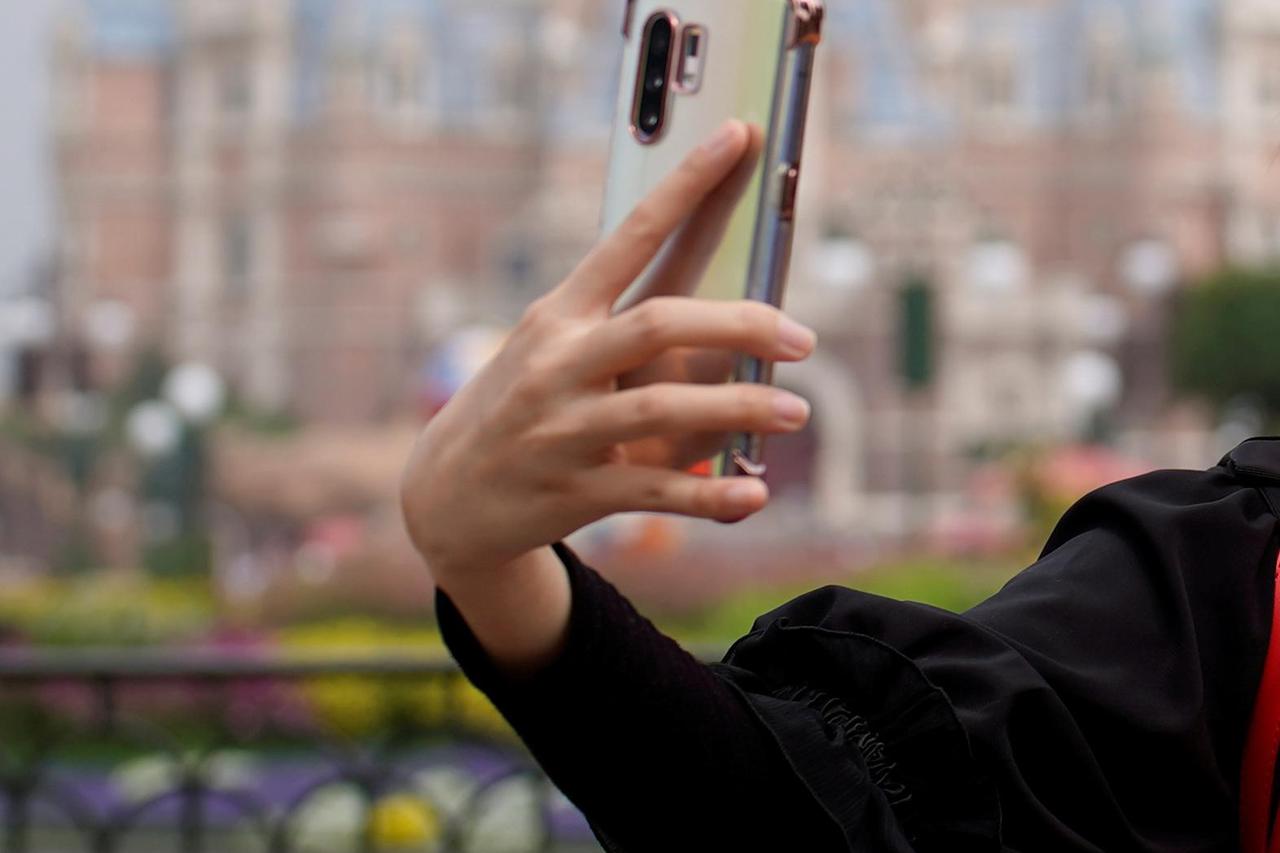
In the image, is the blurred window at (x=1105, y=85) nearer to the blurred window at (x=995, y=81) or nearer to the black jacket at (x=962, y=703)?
the blurred window at (x=995, y=81)

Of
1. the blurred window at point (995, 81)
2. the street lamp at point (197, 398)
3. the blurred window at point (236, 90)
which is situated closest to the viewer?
the street lamp at point (197, 398)

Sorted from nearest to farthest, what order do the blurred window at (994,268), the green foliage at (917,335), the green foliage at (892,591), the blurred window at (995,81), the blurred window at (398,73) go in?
the green foliage at (892,591) → the green foliage at (917,335) → the blurred window at (994,268) → the blurred window at (398,73) → the blurred window at (995,81)

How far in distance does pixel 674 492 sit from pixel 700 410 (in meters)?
0.04

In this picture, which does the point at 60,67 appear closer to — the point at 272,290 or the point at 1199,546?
the point at 272,290

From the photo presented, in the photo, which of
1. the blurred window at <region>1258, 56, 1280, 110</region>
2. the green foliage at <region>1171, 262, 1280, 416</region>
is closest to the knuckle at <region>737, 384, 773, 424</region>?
the green foliage at <region>1171, 262, 1280, 416</region>

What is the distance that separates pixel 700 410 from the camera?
2.51ft

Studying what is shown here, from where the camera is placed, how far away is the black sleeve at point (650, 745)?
0.93 metres

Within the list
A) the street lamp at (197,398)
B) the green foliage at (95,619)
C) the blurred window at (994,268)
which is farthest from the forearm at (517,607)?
the blurred window at (994,268)

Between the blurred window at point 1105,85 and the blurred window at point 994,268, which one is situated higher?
the blurred window at point 1105,85

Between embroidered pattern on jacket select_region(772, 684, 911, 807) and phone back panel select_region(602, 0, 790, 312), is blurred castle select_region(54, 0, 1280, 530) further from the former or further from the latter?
phone back panel select_region(602, 0, 790, 312)

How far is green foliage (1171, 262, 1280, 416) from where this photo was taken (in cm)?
3234

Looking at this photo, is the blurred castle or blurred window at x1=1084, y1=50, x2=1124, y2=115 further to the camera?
blurred window at x1=1084, y1=50, x2=1124, y2=115

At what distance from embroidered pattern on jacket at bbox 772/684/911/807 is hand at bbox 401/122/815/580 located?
26 centimetres

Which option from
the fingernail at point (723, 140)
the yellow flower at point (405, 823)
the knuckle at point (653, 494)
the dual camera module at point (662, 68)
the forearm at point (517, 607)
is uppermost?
the dual camera module at point (662, 68)
